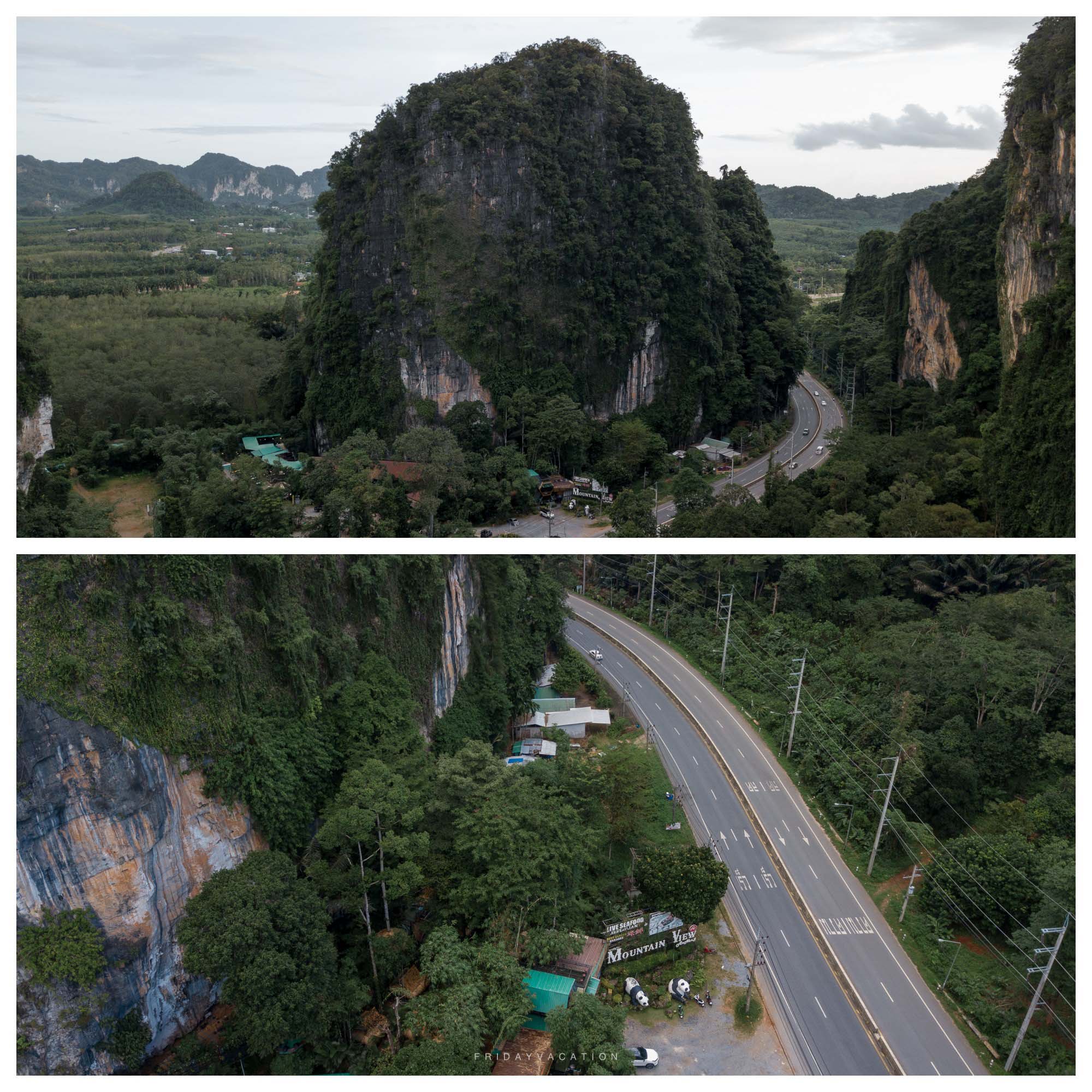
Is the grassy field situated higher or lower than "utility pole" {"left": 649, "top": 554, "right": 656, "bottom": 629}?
higher

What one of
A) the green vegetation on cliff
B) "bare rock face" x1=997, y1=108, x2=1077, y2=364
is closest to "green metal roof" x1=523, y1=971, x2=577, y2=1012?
the green vegetation on cliff

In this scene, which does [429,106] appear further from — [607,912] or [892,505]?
[607,912]

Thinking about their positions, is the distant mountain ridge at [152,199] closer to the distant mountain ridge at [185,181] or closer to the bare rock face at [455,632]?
the distant mountain ridge at [185,181]

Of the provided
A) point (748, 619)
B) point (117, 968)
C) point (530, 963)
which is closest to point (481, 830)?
point (530, 963)

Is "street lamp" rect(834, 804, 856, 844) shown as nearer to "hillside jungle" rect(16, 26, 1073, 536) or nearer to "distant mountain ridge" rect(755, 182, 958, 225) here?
"hillside jungle" rect(16, 26, 1073, 536)

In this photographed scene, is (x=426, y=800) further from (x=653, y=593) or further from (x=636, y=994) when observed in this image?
(x=653, y=593)

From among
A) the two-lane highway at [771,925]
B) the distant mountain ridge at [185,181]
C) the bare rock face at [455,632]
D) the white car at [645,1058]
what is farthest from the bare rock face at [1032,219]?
the distant mountain ridge at [185,181]
